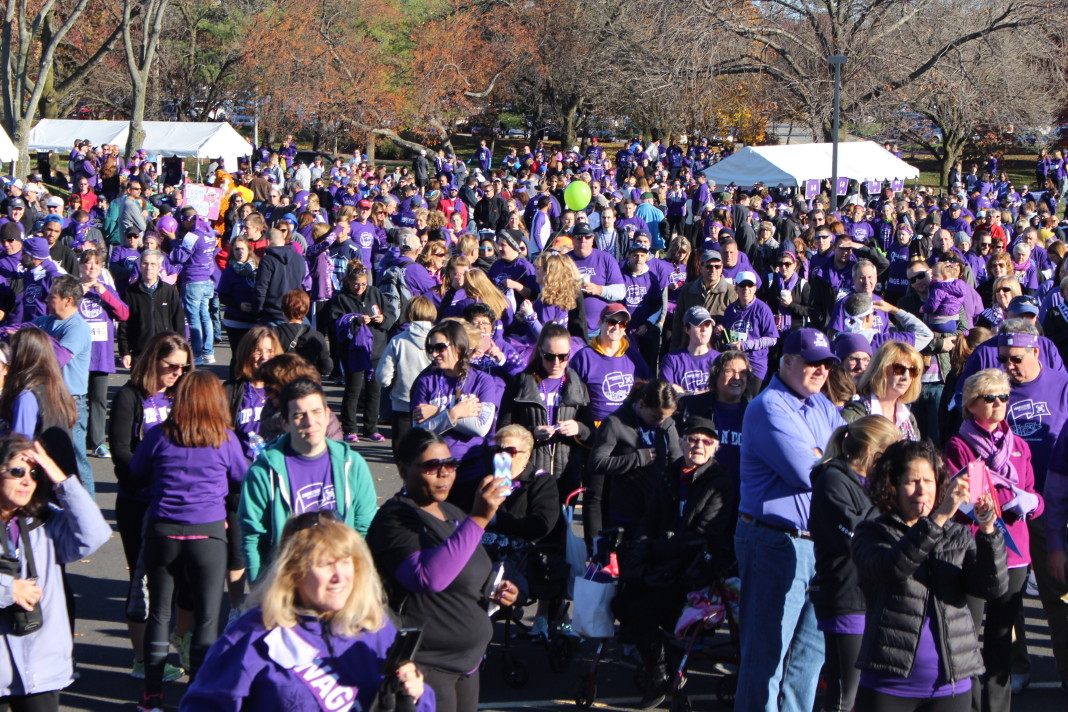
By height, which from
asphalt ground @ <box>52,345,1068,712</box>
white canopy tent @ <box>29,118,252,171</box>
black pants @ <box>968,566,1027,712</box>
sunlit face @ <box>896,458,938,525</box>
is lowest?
asphalt ground @ <box>52,345,1068,712</box>

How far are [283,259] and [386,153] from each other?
1846 inches

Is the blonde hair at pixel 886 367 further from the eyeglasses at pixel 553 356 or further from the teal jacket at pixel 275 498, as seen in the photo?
the teal jacket at pixel 275 498

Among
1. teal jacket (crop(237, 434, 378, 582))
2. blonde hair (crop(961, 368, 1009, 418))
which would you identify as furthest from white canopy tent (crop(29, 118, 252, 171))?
blonde hair (crop(961, 368, 1009, 418))

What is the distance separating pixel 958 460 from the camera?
559cm

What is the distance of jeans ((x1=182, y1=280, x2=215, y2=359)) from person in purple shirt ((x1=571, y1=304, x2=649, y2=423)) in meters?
7.57

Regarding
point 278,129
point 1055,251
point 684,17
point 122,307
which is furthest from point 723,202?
point 278,129

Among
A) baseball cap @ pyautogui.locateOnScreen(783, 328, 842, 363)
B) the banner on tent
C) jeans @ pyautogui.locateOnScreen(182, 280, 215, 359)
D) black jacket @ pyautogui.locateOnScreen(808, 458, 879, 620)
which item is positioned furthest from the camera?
the banner on tent

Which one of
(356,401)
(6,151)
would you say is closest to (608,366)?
(356,401)

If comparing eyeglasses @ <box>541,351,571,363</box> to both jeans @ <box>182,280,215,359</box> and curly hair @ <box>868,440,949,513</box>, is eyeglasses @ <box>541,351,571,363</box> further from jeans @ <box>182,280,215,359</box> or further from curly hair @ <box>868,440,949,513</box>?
jeans @ <box>182,280,215,359</box>

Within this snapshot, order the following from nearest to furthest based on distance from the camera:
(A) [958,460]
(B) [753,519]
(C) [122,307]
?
1. (B) [753,519]
2. (A) [958,460]
3. (C) [122,307]

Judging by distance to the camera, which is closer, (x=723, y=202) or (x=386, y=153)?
(x=723, y=202)

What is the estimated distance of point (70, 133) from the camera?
37938mm

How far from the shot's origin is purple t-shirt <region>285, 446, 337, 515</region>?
4.96 meters

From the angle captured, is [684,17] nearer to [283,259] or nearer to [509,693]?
[283,259]
